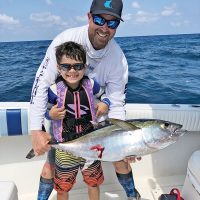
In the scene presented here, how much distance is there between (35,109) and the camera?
2.58 metres

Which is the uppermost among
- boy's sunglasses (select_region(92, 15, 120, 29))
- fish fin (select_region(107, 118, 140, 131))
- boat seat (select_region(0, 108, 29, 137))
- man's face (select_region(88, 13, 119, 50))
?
boy's sunglasses (select_region(92, 15, 120, 29))

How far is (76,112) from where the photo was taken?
258 cm

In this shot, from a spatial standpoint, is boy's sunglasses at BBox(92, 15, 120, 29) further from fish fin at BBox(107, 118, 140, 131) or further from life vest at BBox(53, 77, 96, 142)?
fish fin at BBox(107, 118, 140, 131)

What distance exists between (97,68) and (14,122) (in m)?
0.97

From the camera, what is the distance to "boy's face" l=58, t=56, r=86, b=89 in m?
2.42

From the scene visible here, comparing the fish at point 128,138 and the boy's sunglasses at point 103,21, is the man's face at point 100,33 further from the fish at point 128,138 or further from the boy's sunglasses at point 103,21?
the fish at point 128,138

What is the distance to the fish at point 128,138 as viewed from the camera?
6.95 feet

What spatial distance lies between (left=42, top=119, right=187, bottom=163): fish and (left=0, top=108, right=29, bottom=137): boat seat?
0.87m

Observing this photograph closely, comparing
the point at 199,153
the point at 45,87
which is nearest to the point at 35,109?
the point at 45,87

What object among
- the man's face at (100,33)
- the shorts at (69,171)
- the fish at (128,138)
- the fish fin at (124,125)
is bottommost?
the shorts at (69,171)

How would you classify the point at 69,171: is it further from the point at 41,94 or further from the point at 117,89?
the point at 117,89

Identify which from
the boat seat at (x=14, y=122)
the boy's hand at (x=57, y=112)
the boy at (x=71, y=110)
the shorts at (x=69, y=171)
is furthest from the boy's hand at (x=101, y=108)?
the boat seat at (x=14, y=122)

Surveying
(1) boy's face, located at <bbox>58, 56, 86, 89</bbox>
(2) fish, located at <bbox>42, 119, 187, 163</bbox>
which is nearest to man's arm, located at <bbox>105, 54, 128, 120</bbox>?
(1) boy's face, located at <bbox>58, 56, 86, 89</bbox>

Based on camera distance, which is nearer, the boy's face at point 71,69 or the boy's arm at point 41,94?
the boy's face at point 71,69
